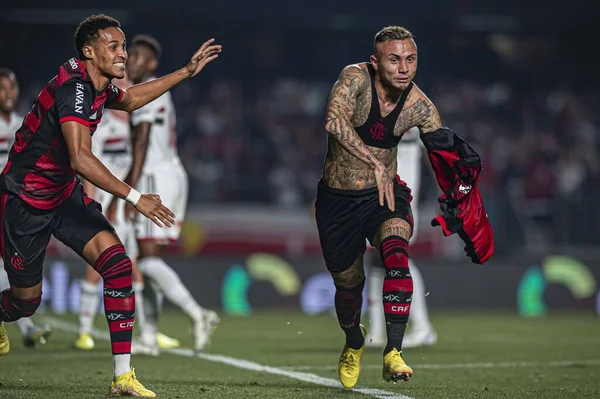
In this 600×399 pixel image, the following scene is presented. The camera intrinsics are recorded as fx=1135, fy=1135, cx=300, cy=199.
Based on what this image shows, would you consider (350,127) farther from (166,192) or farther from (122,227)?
(122,227)

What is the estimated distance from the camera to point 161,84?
705 centimetres

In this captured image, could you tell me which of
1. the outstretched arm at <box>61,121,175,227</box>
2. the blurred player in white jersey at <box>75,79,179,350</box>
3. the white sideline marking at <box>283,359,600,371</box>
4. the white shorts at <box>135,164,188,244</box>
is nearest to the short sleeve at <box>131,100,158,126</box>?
the white shorts at <box>135,164,188,244</box>

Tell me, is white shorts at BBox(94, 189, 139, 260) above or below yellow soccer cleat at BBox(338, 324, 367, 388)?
above

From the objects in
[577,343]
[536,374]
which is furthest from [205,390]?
[577,343]

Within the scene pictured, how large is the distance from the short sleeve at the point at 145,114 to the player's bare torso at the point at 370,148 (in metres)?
2.57

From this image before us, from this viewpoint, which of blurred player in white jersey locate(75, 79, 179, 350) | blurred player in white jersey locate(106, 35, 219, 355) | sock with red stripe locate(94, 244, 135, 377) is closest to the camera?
sock with red stripe locate(94, 244, 135, 377)

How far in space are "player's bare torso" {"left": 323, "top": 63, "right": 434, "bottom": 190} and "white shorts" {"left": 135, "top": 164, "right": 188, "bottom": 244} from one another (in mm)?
2599

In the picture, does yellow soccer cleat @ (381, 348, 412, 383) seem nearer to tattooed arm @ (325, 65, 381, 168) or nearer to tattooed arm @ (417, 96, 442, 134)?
tattooed arm @ (325, 65, 381, 168)

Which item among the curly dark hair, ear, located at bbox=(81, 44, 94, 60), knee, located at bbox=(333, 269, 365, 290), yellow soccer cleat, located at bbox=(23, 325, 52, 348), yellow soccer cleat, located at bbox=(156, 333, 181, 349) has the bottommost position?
yellow soccer cleat, located at bbox=(156, 333, 181, 349)

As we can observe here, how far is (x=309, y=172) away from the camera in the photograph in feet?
61.8

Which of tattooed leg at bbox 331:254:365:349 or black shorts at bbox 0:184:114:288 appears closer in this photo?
black shorts at bbox 0:184:114:288

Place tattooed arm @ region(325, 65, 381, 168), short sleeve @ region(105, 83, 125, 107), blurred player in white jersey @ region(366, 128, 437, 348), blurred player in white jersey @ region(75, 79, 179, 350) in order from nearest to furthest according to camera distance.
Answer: short sleeve @ region(105, 83, 125, 107)
tattooed arm @ region(325, 65, 381, 168)
blurred player in white jersey @ region(75, 79, 179, 350)
blurred player in white jersey @ region(366, 128, 437, 348)

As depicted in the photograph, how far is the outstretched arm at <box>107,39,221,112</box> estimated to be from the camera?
274 inches

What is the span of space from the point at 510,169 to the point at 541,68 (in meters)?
3.07
